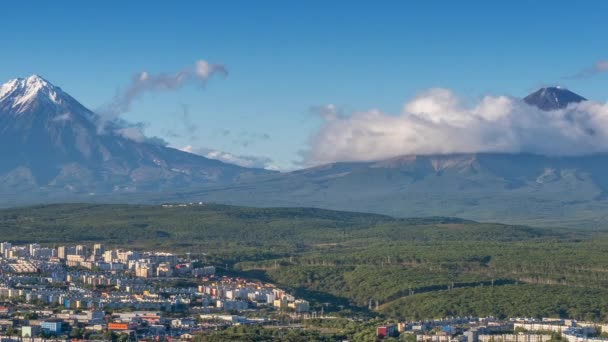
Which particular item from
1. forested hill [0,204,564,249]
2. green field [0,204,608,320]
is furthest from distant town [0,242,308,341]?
forested hill [0,204,564,249]

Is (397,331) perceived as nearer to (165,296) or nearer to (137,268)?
(165,296)

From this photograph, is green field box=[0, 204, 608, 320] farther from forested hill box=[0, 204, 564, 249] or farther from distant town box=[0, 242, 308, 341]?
distant town box=[0, 242, 308, 341]

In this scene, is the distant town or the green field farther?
the green field

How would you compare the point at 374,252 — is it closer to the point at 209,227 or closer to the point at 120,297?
the point at 120,297

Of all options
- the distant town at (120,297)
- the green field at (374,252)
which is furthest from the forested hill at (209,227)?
the distant town at (120,297)

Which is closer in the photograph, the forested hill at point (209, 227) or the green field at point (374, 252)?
the green field at point (374, 252)

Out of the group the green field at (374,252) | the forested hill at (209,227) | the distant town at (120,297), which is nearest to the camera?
the distant town at (120,297)

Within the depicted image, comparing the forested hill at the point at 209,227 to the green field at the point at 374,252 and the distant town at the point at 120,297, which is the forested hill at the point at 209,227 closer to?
the green field at the point at 374,252

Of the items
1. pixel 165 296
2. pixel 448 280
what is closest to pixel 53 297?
pixel 165 296
